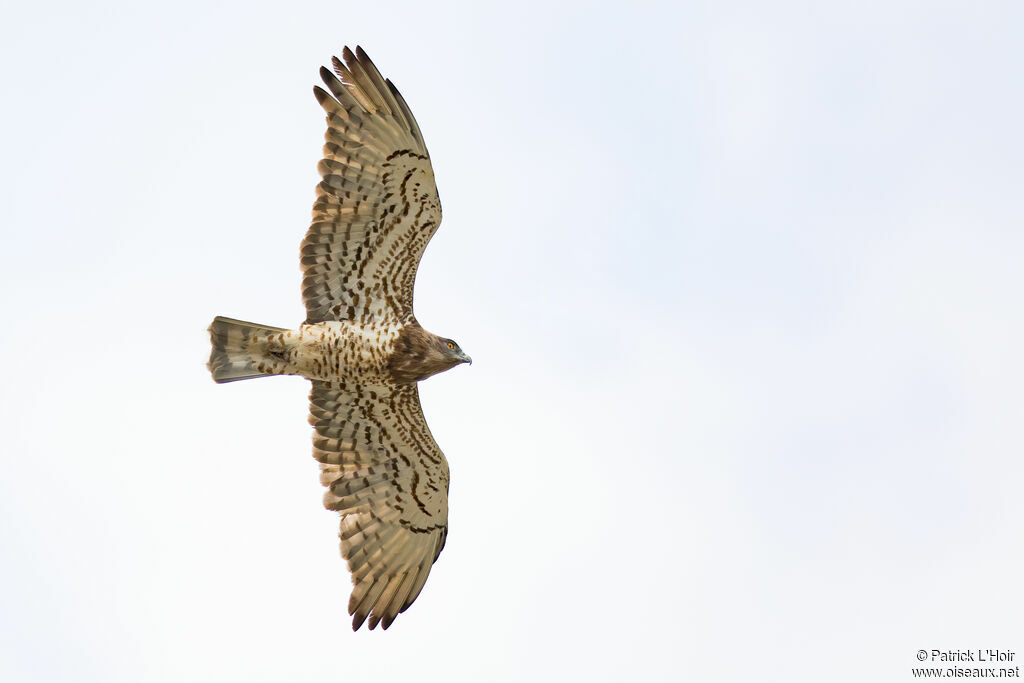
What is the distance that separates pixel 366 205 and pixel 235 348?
2025 millimetres

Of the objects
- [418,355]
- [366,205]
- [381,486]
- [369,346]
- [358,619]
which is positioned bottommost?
[358,619]

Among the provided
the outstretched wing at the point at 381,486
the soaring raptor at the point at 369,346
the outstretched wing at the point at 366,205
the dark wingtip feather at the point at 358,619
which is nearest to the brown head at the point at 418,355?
the soaring raptor at the point at 369,346

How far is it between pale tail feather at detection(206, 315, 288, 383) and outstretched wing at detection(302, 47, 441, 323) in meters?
0.65

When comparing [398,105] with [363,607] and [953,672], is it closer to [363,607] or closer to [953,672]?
[363,607]

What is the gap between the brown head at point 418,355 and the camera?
15664mm

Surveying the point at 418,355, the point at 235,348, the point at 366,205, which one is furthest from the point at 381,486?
the point at 366,205

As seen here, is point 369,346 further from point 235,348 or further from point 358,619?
point 358,619

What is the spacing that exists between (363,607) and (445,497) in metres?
1.56

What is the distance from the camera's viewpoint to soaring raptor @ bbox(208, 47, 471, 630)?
49.3 ft

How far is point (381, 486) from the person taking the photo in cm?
1659

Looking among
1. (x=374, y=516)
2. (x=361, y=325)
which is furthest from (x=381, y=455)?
(x=361, y=325)

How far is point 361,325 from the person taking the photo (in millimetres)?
15688

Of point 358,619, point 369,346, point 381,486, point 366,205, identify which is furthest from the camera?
point 381,486

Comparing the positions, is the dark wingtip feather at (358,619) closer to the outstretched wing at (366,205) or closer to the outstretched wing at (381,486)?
the outstretched wing at (381,486)
